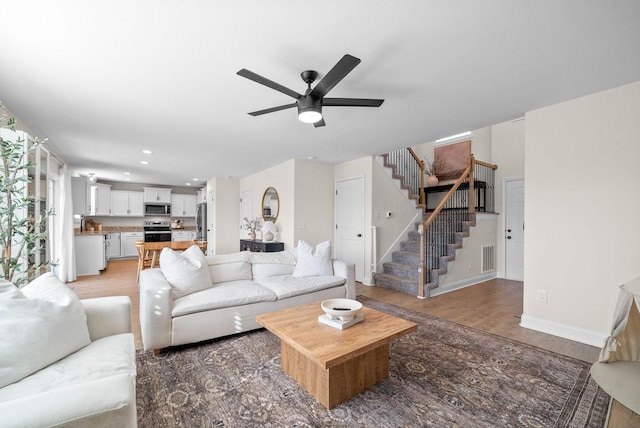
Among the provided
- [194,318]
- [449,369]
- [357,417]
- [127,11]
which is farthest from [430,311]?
[127,11]

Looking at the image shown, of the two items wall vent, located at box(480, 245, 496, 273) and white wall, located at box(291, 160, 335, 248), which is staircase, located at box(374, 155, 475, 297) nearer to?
wall vent, located at box(480, 245, 496, 273)

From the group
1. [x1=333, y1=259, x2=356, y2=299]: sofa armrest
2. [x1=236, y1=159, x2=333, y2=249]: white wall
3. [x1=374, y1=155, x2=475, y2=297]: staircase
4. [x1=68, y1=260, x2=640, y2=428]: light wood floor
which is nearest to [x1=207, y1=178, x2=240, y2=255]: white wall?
[x1=68, y1=260, x2=640, y2=428]: light wood floor

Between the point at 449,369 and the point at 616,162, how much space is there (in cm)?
240

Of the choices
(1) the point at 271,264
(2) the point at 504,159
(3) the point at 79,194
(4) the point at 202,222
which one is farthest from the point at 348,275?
(4) the point at 202,222

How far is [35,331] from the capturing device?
1.34m

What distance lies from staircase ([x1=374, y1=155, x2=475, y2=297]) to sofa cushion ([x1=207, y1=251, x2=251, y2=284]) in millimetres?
2476

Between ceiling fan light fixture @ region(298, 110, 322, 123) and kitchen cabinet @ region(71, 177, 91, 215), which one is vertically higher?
ceiling fan light fixture @ region(298, 110, 322, 123)

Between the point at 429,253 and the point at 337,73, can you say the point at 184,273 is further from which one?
the point at 429,253

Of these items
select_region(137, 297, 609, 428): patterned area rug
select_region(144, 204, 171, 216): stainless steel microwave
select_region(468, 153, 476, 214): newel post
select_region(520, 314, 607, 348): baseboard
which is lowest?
select_region(137, 297, 609, 428): patterned area rug

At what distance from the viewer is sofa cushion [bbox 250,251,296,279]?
11.8 feet

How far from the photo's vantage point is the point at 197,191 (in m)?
9.68

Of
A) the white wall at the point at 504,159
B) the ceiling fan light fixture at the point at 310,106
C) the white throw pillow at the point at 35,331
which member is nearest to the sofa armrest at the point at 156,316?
the white throw pillow at the point at 35,331

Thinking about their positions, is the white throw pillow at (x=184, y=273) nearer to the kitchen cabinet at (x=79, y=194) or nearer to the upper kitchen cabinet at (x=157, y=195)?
the kitchen cabinet at (x=79, y=194)

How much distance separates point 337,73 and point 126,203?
355 inches
